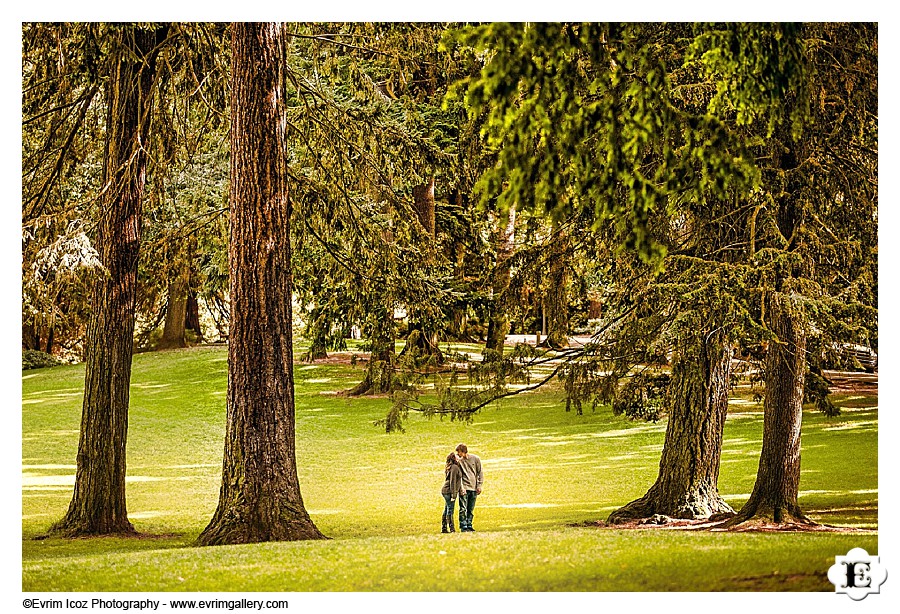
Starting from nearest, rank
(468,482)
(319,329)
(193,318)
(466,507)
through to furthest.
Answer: (468,482)
(466,507)
(319,329)
(193,318)

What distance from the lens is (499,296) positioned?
339 inches

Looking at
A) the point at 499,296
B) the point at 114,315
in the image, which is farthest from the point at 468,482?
the point at 114,315

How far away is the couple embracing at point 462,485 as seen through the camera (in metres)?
7.72

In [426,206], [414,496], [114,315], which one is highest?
[426,206]

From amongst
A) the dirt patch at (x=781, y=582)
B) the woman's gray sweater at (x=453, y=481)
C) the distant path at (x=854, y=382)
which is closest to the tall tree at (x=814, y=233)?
A: the dirt patch at (x=781, y=582)

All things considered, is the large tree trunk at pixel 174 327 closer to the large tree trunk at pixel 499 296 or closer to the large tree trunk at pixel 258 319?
the large tree trunk at pixel 499 296

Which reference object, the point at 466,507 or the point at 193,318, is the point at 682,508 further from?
the point at 193,318

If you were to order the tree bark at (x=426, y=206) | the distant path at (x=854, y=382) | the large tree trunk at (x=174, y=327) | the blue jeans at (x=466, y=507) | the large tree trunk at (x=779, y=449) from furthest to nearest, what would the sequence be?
the large tree trunk at (x=174, y=327)
the tree bark at (x=426, y=206)
the distant path at (x=854, y=382)
the blue jeans at (x=466, y=507)
the large tree trunk at (x=779, y=449)

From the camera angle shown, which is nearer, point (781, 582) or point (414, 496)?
point (781, 582)

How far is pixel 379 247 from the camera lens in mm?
8445

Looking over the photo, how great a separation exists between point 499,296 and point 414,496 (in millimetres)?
2389

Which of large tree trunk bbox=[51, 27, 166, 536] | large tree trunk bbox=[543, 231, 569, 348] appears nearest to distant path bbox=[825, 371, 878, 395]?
large tree trunk bbox=[543, 231, 569, 348]

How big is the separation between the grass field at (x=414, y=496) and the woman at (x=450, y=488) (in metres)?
0.23
